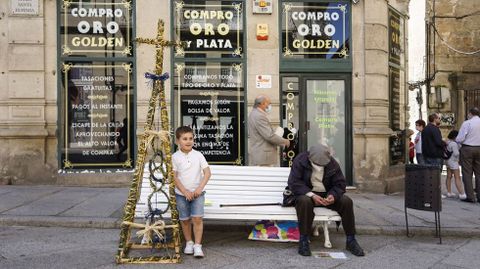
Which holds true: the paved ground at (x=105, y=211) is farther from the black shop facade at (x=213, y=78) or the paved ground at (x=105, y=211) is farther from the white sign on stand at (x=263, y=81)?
the white sign on stand at (x=263, y=81)

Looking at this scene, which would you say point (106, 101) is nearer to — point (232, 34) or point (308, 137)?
point (232, 34)

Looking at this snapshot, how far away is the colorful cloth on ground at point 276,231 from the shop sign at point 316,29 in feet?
16.2

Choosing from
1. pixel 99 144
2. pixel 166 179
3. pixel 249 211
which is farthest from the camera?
pixel 99 144

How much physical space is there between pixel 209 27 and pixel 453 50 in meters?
13.2

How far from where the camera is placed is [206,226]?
6918 mm

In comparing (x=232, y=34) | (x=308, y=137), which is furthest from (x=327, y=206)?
(x=232, y=34)

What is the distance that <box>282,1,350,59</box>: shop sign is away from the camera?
34.2ft

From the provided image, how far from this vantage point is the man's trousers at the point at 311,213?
571cm

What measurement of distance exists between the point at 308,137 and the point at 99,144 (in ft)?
14.1

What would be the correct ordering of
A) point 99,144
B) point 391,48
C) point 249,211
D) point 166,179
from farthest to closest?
point 391,48, point 99,144, point 249,211, point 166,179

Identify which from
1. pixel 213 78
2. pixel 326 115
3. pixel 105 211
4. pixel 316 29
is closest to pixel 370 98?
pixel 326 115

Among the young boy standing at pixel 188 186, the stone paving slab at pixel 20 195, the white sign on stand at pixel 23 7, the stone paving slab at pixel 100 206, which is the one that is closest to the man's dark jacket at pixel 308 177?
the young boy standing at pixel 188 186

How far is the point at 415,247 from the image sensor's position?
6199 millimetres

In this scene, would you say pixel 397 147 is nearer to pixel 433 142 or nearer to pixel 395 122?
pixel 395 122
